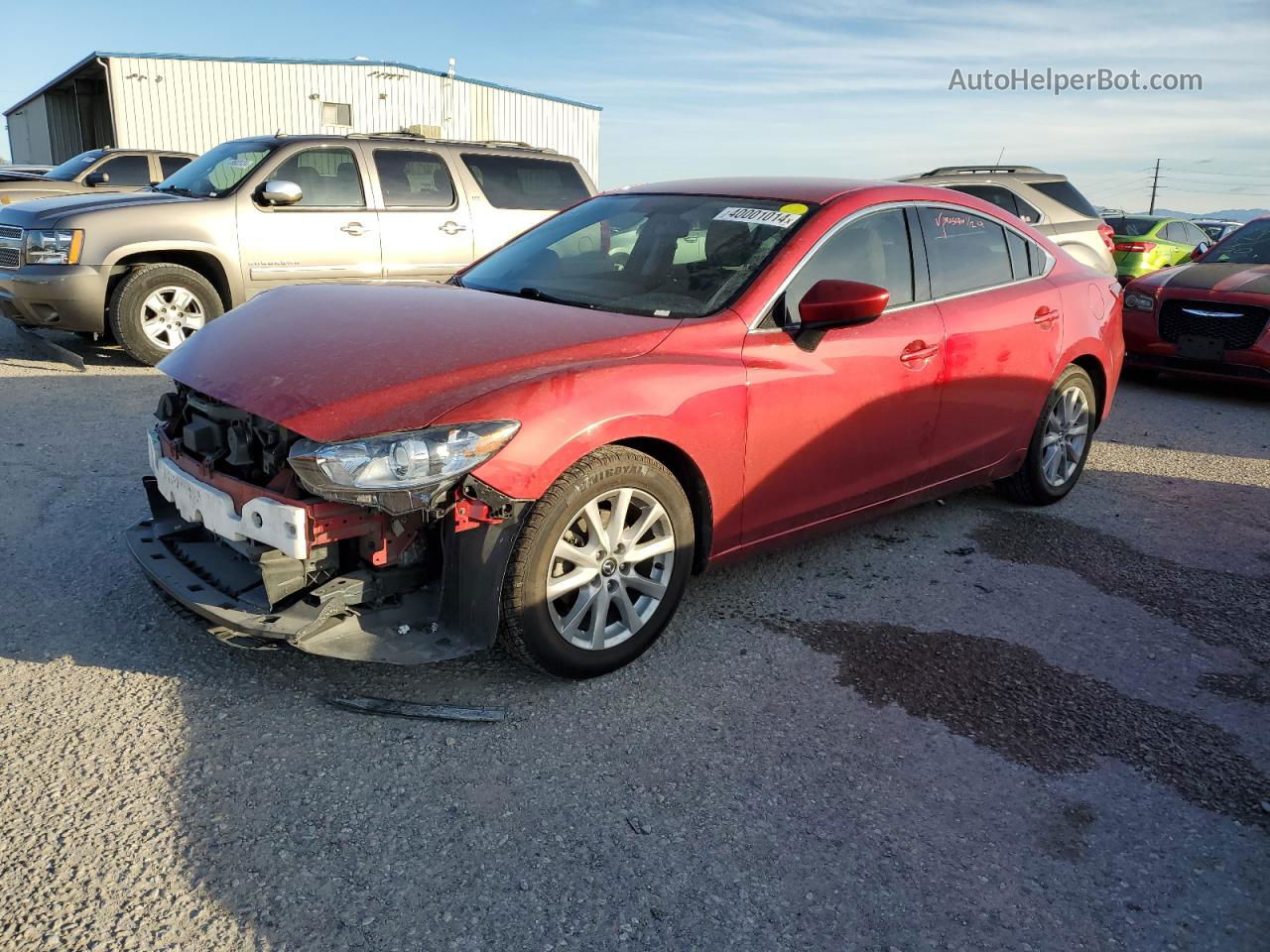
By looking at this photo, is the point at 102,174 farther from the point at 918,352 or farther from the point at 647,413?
the point at 647,413

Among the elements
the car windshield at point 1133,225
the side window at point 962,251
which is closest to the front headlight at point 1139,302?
the side window at point 962,251

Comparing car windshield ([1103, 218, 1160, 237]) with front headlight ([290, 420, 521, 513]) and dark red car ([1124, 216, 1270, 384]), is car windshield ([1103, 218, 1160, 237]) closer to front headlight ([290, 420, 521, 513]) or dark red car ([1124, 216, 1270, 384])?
dark red car ([1124, 216, 1270, 384])

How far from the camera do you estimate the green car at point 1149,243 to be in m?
15.2

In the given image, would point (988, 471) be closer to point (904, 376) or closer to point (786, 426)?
point (904, 376)

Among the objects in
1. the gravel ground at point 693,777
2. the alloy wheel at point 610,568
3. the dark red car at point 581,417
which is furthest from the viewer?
the alloy wheel at point 610,568

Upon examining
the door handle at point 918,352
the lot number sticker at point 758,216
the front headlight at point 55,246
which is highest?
the lot number sticker at point 758,216

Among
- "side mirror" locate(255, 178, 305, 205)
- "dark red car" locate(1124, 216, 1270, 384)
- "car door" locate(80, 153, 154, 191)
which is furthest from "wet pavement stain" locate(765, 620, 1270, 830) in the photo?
"car door" locate(80, 153, 154, 191)

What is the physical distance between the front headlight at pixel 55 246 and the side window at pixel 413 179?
2.39 meters

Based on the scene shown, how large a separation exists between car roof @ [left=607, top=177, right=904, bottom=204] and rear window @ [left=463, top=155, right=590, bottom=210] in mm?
4681

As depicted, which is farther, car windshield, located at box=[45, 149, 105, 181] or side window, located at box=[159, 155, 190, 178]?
side window, located at box=[159, 155, 190, 178]

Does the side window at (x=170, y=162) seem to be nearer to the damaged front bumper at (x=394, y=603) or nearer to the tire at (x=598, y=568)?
the damaged front bumper at (x=394, y=603)

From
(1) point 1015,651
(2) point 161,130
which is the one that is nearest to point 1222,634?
(1) point 1015,651

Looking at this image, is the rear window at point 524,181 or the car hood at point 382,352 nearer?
the car hood at point 382,352

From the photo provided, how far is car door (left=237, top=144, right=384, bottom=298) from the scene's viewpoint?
807cm
